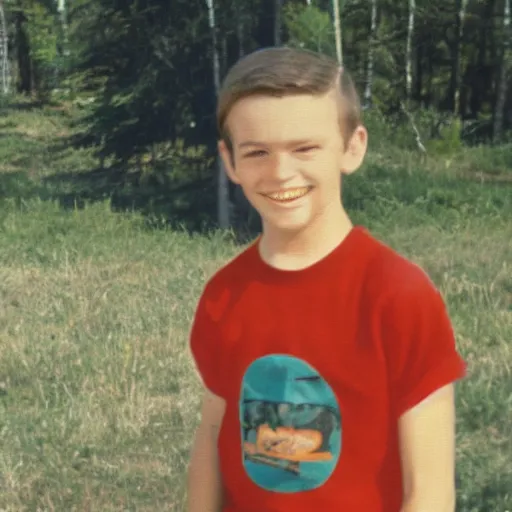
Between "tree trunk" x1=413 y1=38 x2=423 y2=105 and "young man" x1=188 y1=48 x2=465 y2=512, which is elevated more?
"young man" x1=188 y1=48 x2=465 y2=512

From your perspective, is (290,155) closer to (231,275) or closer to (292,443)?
(231,275)

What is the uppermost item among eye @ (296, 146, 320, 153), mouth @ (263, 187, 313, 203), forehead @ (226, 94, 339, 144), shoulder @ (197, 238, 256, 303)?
forehead @ (226, 94, 339, 144)

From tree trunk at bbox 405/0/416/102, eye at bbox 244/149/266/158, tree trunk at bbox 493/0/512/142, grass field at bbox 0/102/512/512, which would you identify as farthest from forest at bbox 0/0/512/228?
eye at bbox 244/149/266/158

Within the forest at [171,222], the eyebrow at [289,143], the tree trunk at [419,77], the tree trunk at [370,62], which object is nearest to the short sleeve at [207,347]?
the eyebrow at [289,143]

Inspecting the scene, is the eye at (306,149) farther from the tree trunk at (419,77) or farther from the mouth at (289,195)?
the tree trunk at (419,77)

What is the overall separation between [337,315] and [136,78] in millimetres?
14656

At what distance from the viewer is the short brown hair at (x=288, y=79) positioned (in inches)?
68.8

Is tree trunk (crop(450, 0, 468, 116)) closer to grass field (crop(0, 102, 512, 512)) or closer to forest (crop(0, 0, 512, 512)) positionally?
forest (crop(0, 0, 512, 512))

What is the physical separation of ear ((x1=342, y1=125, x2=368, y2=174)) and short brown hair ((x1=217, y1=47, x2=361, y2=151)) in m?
0.01

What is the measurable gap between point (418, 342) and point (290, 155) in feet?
1.23

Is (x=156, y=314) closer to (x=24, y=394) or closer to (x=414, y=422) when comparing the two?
(x=24, y=394)

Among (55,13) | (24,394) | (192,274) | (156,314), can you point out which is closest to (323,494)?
(24,394)

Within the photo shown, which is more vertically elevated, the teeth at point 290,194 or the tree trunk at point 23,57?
the teeth at point 290,194

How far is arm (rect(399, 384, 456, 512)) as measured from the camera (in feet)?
5.77
